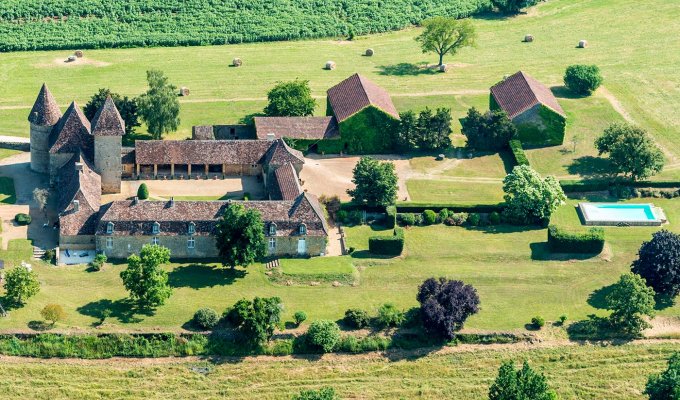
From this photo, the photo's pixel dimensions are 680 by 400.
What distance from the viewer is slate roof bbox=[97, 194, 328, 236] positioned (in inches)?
5251

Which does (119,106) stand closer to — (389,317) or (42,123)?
(42,123)

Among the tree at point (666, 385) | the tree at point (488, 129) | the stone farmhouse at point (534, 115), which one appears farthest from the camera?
the stone farmhouse at point (534, 115)

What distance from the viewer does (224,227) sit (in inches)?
5182

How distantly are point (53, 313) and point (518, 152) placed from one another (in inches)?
2552

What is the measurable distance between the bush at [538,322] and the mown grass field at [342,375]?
3165 mm

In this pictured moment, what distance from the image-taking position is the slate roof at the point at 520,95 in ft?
538

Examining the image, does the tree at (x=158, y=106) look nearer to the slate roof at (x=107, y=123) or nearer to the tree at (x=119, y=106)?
the tree at (x=119, y=106)

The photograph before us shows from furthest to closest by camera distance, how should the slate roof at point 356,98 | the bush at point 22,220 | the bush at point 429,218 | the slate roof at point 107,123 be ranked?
1. the slate roof at point 356,98
2. the slate roof at point 107,123
3. the bush at point 429,218
4. the bush at point 22,220

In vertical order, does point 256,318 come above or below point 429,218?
below

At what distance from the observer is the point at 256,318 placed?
12112cm

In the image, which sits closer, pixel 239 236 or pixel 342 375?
pixel 342 375

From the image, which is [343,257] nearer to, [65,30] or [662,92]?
[662,92]

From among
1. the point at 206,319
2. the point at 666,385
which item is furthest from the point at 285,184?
the point at 666,385

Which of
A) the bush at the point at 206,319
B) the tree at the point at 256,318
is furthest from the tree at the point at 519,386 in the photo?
the bush at the point at 206,319
